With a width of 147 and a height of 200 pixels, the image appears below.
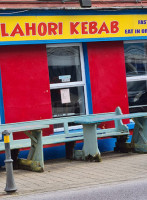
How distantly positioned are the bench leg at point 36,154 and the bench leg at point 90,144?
131 cm

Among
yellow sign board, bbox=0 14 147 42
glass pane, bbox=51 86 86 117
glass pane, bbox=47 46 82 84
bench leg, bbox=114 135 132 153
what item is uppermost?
yellow sign board, bbox=0 14 147 42

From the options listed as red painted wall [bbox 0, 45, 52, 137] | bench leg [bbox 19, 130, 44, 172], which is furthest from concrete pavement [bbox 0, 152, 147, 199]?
red painted wall [bbox 0, 45, 52, 137]

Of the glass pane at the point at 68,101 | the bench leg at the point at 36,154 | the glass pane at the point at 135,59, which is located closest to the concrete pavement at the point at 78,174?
the bench leg at the point at 36,154

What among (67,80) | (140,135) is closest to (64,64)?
(67,80)

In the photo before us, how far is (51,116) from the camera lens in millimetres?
13266

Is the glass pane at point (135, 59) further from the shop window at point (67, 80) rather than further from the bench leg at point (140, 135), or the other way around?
the bench leg at point (140, 135)

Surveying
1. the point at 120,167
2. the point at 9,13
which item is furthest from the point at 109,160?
the point at 9,13

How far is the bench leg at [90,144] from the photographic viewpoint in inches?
464

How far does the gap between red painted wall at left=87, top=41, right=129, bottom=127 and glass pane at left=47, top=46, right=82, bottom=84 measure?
37cm

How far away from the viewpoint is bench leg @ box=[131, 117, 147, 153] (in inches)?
498

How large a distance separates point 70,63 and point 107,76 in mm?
1037

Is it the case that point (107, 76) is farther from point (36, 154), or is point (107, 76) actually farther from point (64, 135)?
point (36, 154)

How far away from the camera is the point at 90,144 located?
38.9ft

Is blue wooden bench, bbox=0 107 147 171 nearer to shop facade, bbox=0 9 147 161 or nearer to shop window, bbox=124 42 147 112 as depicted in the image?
shop facade, bbox=0 9 147 161
